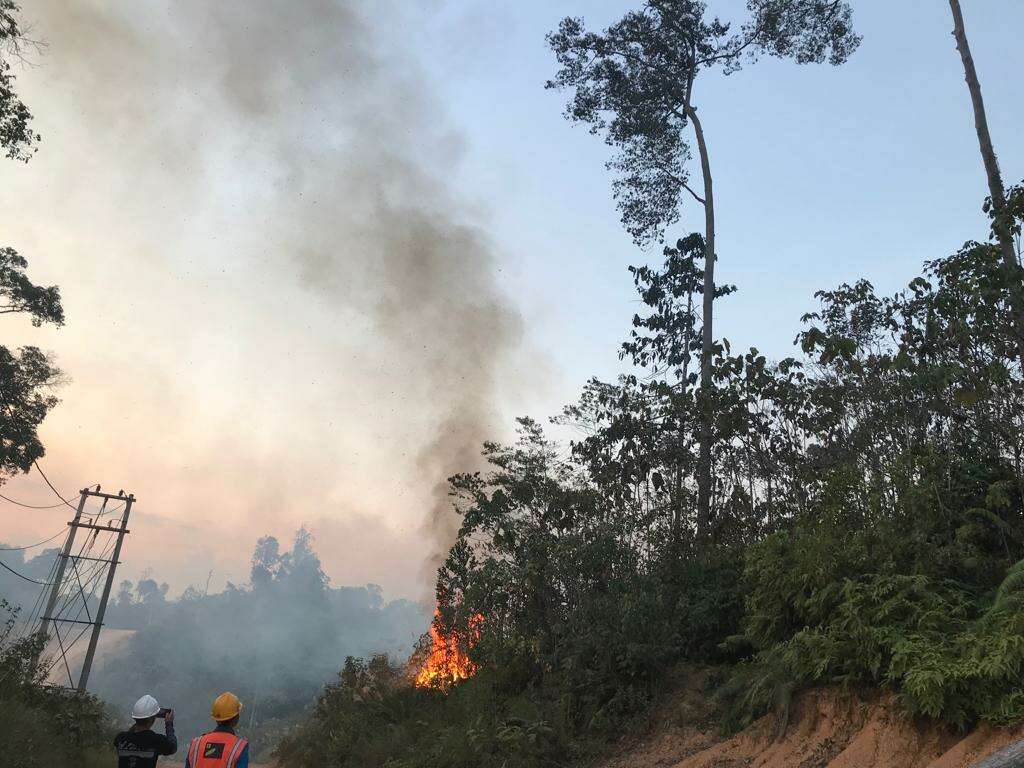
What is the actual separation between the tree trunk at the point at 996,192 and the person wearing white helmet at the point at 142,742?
13.0 m

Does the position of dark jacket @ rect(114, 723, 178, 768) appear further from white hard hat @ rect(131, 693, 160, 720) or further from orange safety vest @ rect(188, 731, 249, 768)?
orange safety vest @ rect(188, 731, 249, 768)

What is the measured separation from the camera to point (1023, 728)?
6910 millimetres

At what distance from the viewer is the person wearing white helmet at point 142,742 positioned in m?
6.01

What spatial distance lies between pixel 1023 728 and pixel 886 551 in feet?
12.4

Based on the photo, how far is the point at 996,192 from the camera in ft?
42.3

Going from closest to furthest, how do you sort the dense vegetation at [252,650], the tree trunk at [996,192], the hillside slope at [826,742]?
the hillside slope at [826,742] → the tree trunk at [996,192] → the dense vegetation at [252,650]

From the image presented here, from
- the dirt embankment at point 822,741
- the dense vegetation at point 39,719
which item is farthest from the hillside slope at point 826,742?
the dense vegetation at point 39,719

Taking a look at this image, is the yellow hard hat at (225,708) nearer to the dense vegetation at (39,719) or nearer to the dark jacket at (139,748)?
the dark jacket at (139,748)

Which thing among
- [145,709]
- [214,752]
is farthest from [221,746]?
[145,709]

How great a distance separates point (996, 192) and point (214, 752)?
47.3 feet

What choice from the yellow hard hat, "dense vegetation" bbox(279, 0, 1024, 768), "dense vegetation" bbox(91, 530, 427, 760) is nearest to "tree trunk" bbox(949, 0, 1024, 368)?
"dense vegetation" bbox(279, 0, 1024, 768)

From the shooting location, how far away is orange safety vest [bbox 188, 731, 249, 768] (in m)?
5.16

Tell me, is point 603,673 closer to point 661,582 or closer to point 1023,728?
point 661,582

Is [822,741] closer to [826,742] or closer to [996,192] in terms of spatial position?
[826,742]
